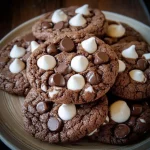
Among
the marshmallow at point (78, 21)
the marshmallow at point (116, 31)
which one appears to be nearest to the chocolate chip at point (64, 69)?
the marshmallow at point (78, 21)

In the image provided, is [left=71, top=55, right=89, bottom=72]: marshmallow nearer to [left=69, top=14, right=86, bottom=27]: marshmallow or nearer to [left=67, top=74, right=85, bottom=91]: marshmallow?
[left=67, top=74, right=85, bottom=91]: marshmallow

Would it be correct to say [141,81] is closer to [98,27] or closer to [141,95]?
[141,95]

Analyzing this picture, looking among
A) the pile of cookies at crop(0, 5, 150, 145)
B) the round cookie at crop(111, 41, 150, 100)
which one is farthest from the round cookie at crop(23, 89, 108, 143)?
the round cookie at crop(111, 41, 150, 100)

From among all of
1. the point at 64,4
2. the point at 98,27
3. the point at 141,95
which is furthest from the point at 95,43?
the point at 64,4

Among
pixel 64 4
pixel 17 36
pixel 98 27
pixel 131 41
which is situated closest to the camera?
pixel 98 27

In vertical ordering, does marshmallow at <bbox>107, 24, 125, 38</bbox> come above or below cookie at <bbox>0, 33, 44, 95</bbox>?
A: below

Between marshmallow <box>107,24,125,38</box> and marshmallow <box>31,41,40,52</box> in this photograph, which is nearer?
marshmallow <box>31,41,40,52</box>

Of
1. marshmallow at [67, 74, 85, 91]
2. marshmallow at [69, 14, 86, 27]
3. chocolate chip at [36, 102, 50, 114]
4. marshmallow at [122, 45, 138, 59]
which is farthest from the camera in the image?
marshmallow at [69, 14, 86, 27]
